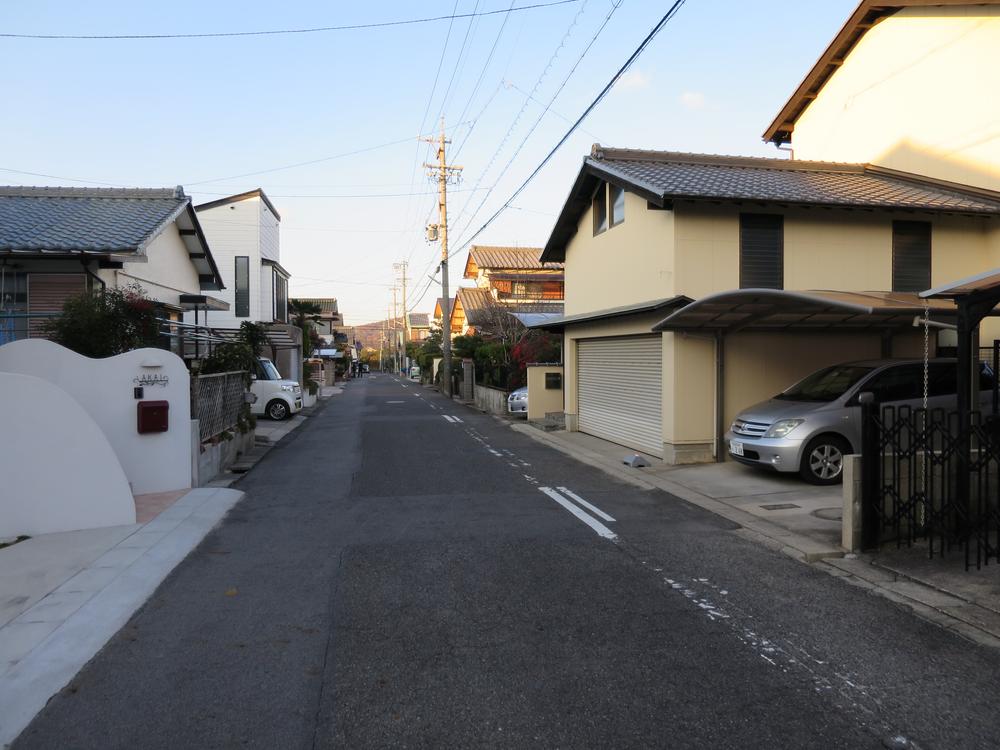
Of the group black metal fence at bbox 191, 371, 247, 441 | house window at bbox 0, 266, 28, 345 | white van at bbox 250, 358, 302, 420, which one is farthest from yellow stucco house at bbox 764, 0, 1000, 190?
house window at bbox 0, 266, 28, 345

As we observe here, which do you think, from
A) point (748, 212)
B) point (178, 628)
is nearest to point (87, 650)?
point (178, 628)

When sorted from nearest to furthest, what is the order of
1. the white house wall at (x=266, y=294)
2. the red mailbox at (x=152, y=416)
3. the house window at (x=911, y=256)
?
the red mailbox at (x=152, y=416)
the house window at (x=911, y=256)
the white house wall at (x=266, y=294)

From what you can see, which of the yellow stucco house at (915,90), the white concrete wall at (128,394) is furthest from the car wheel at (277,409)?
the yellow stucco house at (915,90)

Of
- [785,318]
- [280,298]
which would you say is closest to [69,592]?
[785,318]

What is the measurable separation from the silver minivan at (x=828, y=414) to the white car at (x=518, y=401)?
12.2 meters

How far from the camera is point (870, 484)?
6.66m

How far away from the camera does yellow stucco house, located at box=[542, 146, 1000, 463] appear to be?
482 inches

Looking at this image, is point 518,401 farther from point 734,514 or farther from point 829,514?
point 829,514

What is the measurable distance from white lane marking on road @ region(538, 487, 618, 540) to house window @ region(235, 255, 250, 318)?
74.7 ft

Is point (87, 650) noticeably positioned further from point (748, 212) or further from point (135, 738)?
point (748, 212)

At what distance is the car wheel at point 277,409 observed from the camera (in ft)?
72.6

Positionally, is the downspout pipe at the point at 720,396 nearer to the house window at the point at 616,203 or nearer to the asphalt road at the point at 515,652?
the house window at the point at 616,203

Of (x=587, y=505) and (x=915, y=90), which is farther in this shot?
(x=915, y=90)

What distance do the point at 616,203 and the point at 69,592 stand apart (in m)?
12.1
